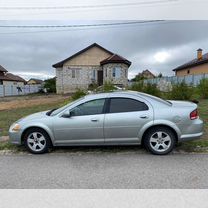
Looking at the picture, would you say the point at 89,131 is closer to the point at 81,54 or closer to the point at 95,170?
the point at 95,170

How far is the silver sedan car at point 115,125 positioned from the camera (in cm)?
534

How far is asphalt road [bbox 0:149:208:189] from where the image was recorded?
151 inches

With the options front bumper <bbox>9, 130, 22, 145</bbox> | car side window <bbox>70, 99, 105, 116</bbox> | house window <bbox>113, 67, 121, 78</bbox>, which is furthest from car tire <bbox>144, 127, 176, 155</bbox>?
house window <bbox>113, 67, 121, 78</bbox>

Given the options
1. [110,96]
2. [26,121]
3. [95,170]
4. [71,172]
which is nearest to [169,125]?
[110,96]

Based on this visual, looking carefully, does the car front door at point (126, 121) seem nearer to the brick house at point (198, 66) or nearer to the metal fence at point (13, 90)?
the brick house at point (198, 66)

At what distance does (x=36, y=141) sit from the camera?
5617 mm

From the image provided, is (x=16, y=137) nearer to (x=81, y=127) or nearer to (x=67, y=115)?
(x=67, y=115)

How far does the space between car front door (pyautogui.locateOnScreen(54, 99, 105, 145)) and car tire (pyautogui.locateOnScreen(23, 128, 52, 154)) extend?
0.27 m

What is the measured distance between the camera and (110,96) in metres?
5.71

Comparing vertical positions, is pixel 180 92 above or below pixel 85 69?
below

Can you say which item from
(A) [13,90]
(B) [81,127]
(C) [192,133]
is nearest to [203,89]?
(C) [192,133]

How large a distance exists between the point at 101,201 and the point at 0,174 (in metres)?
2.20

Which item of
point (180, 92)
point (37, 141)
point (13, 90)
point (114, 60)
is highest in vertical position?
point (114, 60)

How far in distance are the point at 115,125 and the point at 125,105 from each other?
1.83ft
